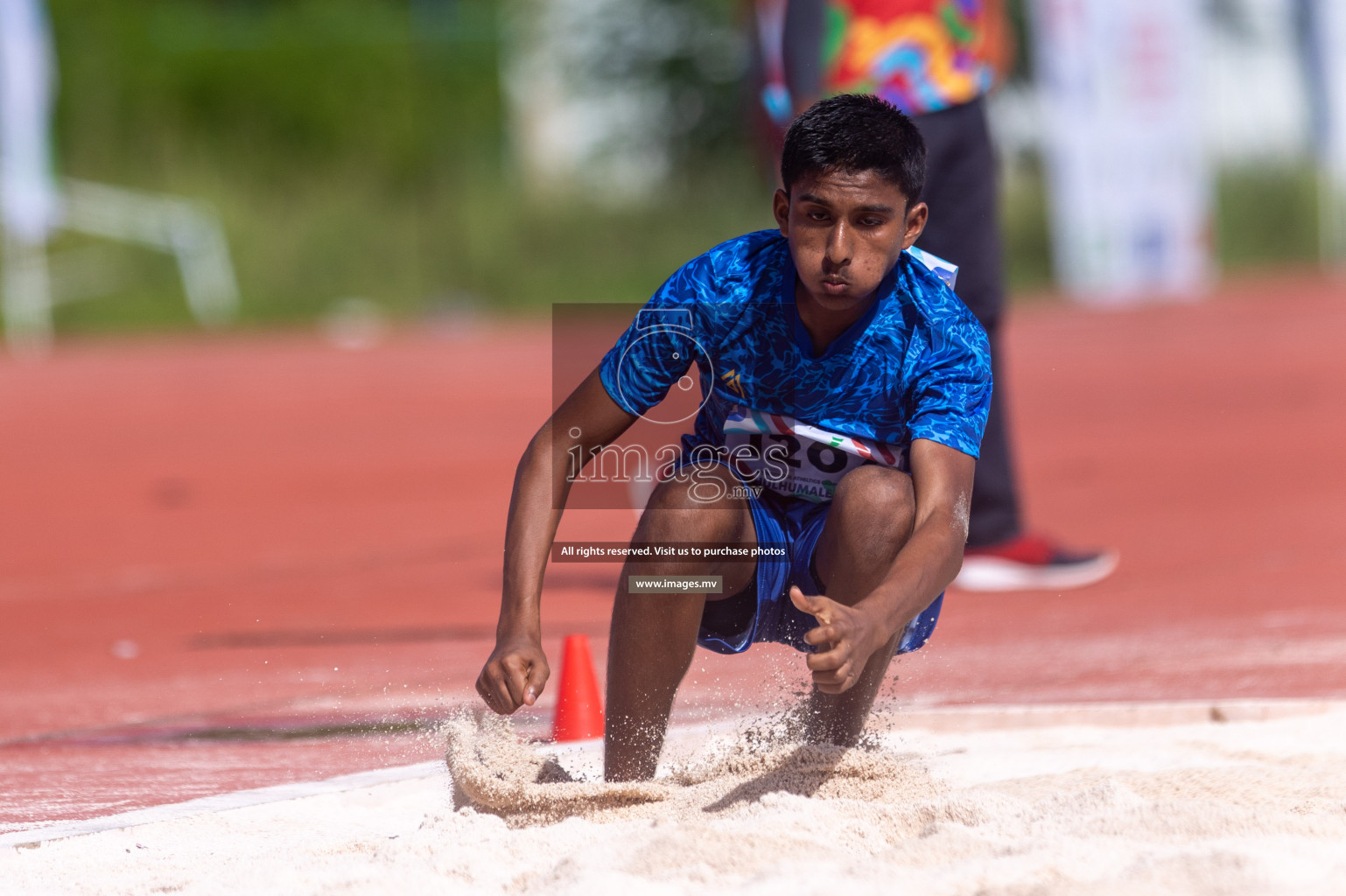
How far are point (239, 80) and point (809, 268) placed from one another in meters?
22.6

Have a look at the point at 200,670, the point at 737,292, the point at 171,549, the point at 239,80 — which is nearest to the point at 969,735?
the point at 737,292

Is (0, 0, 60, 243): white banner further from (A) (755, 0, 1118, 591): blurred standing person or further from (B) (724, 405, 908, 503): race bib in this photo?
(B) (724, 405, 908, 503): race bib

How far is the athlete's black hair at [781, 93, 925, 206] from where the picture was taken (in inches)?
104

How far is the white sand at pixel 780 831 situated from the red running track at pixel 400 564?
13.6 inches

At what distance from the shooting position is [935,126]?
446cm

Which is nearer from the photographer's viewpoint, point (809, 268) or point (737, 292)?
point (809, 268)

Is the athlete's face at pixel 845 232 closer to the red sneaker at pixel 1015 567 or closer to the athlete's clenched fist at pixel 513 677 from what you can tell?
the athlete's clenched fist at pixel 513 677

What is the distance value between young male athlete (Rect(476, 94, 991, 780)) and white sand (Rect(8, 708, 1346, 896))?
0.20m

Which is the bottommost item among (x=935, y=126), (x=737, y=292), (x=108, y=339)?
(x=108, y=339)

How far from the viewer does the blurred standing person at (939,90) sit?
4.46 m

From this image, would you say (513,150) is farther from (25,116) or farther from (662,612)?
(662,612)

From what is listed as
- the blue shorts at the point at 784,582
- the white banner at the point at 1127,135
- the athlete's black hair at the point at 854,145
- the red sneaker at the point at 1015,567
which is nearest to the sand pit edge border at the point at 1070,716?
the blue shorts at the point at 784,582

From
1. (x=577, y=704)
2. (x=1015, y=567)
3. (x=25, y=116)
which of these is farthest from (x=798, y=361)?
(x=25, y=116)

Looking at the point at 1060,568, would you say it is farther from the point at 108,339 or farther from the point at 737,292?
the point at 108,339
